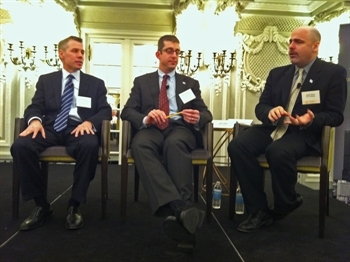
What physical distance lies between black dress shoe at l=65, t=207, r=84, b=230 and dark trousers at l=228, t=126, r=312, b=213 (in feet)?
3.27

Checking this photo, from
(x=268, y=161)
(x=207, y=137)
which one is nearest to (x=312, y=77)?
(x=268, y=161)

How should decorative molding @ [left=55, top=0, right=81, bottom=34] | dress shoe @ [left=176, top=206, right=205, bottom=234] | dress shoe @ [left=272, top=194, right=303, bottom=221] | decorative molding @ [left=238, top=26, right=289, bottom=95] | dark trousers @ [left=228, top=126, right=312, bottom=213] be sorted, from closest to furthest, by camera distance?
dress shoe @ [left=176, top=206, right=205, bottom=234]
dark trousers @ [left=228, top=126, right=312, bottom=213]
dress shoe @ [left=272, top=194, right=303, bottom=221]
decorative molding @ [left=55, top=0, right=81, bottom=34]
decorative molding @ [left=238, top=26, right=289, bottom=95]

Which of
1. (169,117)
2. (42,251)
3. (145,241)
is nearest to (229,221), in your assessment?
(145,241)

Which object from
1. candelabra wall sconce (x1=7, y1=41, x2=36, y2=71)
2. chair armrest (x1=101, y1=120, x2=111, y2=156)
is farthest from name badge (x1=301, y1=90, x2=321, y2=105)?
candelabra wall sconce (x1=7, y1=41, x2=36, y2=71)

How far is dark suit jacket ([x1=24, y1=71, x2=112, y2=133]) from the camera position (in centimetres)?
216

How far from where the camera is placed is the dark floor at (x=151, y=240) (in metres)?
1.55

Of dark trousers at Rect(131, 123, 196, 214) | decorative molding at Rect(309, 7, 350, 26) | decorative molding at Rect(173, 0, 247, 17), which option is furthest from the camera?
decorative molding at Rect(173, 0, 247, 17)

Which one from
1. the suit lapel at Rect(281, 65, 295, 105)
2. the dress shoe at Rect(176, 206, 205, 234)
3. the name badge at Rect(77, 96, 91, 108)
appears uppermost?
the suit lapel at Rect(281, 65, 295, 105)

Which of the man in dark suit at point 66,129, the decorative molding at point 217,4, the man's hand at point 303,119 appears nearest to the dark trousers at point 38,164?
the man in dark suit at point 66,129

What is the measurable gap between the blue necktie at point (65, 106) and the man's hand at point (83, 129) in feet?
0.45

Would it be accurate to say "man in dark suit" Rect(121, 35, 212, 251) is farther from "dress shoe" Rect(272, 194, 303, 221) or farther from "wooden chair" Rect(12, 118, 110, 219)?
"dress shoe" Rect(272, 194, 303, 221)

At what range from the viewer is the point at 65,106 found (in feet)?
7.21

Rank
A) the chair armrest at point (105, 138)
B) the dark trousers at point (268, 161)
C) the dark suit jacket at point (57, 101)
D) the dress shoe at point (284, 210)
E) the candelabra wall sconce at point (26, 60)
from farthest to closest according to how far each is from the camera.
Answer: the candelabra wall sconce at point (26, 60) < the dark suit jacket at point (57, 101) < the chair armrest at point (105, 138) < the dress shoe at point (284, 210) < the dark trousers at point (268, 161)

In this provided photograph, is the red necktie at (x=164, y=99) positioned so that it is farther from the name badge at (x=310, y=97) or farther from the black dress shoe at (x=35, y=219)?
the black dress shoe at (x=35, y=219)
